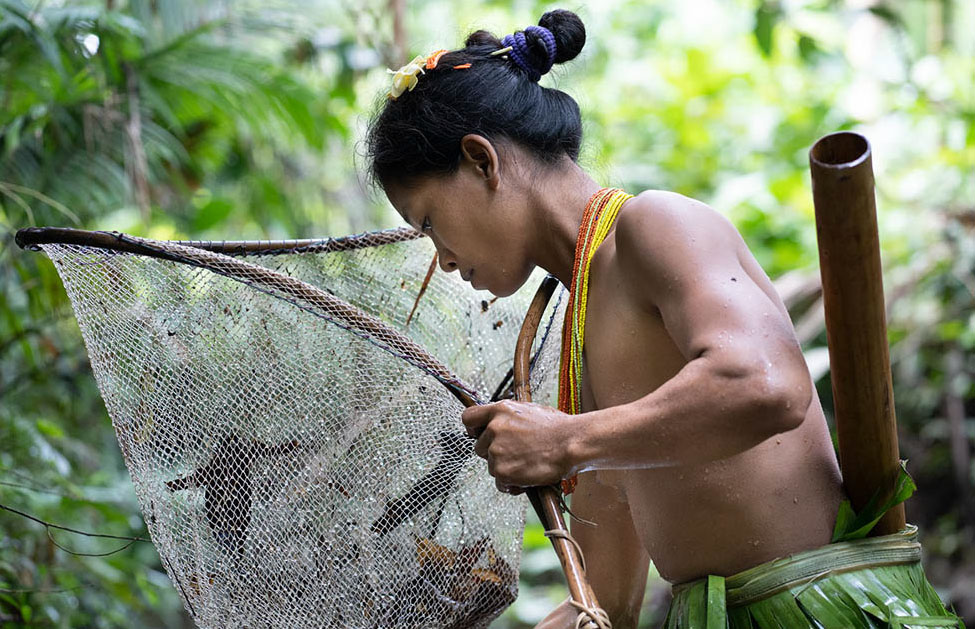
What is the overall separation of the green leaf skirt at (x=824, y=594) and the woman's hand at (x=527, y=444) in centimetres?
25

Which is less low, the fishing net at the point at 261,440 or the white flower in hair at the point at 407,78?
the white flower in hair at the point at 407,78

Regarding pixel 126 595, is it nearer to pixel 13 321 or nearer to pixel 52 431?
pixel 52 431

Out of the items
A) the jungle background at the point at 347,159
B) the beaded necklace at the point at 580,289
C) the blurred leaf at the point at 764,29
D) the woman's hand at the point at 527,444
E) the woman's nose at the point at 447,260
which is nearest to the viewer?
the woman's hand at the point at 527,444

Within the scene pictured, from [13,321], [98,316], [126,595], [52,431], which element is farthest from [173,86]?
[98,316]

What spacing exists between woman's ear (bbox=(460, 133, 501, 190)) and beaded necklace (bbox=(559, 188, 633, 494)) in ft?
0.43

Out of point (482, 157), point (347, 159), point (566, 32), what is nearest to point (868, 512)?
point (482, 157)

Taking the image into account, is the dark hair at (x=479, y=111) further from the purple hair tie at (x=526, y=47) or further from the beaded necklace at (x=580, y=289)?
the beaded necklace at (x=580, y=289)

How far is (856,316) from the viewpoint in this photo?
1.03 meters

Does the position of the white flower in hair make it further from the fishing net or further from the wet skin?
the fishing net

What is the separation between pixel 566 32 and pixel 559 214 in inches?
10.8

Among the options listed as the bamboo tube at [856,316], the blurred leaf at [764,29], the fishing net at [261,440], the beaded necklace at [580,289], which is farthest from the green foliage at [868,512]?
the blurred leaf at [764,29]

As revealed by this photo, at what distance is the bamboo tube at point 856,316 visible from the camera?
37.8 inches

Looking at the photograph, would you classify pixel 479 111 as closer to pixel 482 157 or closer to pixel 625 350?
pixel 482 157

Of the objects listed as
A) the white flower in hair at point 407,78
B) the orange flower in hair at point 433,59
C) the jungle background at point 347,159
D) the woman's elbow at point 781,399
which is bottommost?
the jungle background at point 347,159
